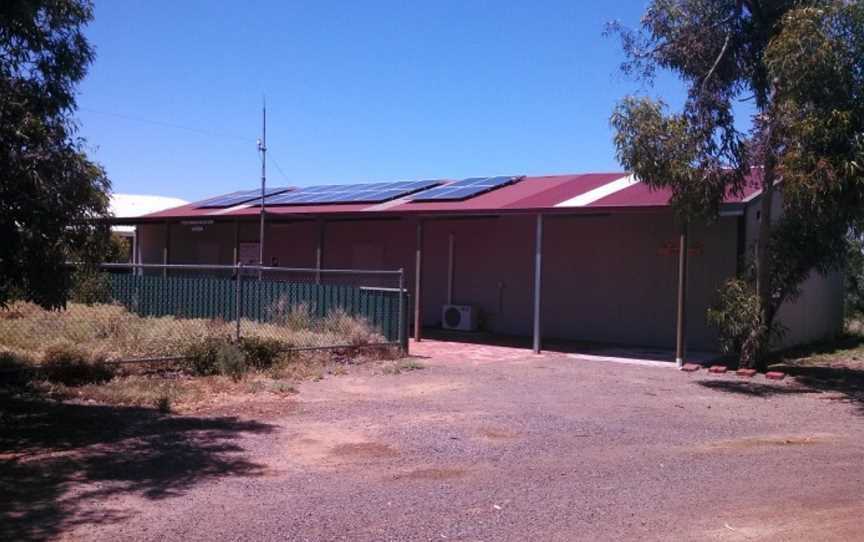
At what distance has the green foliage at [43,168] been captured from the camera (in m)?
7.48

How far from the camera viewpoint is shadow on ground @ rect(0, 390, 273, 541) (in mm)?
5875

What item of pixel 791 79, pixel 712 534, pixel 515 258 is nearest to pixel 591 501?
pixel 712 534

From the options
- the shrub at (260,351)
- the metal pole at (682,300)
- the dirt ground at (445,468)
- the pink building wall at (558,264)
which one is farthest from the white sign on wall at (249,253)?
the metal pole at (682,300)

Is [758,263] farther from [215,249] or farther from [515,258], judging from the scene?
[215,249]

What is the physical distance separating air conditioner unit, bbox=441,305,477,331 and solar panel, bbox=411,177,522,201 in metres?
2.80

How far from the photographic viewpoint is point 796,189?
447 inches

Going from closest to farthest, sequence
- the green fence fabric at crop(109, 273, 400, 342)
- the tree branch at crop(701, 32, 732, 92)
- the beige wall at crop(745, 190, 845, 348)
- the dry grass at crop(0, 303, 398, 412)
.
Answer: the dry grass at crop(0, 303, 398, 412), the tree branch at crop(701, 32, 732, 92), the green fence fabric at crop(109, 273, 400, 342), the beige wall at crop(745, 190, 845, 348)

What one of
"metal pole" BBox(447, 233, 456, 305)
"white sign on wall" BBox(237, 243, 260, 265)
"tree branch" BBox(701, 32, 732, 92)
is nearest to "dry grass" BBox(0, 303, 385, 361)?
"metal pole" BBox(447, 233, 456, 305)

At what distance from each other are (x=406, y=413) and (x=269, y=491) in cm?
359

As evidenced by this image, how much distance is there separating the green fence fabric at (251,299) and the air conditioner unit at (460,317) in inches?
173

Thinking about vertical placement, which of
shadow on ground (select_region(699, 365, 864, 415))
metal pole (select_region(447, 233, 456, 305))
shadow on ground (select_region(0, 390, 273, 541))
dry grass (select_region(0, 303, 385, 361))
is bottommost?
shadow on ground (select_region(0, 390, 273, 541))

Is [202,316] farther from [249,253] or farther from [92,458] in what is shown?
[92,458]

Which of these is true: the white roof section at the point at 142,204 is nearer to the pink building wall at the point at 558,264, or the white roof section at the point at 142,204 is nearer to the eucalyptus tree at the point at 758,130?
the pink building wall at the point at 558,264

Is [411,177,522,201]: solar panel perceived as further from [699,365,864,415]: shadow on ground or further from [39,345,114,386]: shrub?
[39,345,114,386]: shrub
